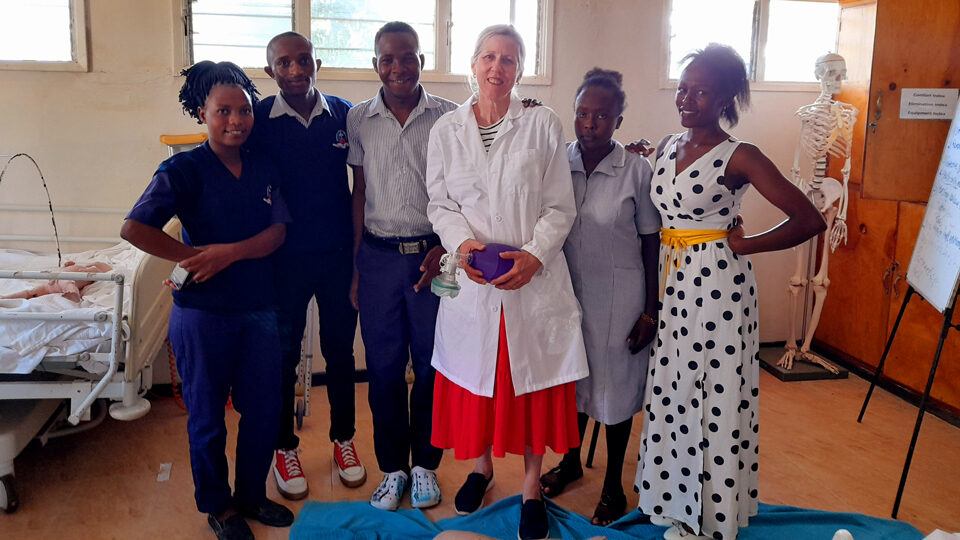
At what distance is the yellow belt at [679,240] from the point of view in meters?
2.25

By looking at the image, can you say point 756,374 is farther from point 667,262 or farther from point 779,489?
point 779,489

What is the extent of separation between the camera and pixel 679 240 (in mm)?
2312

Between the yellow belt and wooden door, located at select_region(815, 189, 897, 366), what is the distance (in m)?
2.19

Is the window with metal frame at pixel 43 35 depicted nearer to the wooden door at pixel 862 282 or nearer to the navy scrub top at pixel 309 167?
the navy scrub top at pixel 309 167

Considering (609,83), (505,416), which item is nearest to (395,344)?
(505,416)

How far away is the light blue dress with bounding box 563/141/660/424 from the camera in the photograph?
2.41m

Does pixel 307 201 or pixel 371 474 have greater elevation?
pixel 307 201

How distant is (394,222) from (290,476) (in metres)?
1.04

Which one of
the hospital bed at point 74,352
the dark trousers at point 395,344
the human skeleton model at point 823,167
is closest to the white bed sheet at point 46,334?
the hospital bed at point 74,352

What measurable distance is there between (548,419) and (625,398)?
0.27 metres

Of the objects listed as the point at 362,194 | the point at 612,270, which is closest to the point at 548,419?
the point at 612,270

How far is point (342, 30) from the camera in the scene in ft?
12.4

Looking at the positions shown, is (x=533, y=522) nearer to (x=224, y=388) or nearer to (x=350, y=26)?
(x=224, y=388)

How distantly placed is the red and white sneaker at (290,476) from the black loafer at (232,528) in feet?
1.03
